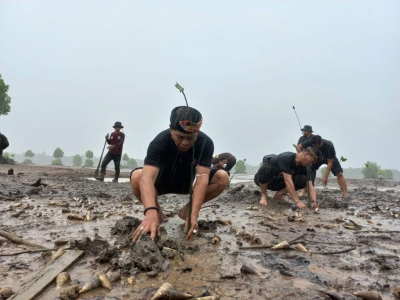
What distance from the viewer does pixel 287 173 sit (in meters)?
6.40

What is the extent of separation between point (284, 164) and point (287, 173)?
0.70 feet

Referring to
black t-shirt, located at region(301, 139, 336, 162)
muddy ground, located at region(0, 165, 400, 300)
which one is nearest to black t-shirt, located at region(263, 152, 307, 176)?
black t-shirt, located at region(301, 139, 336, 162)

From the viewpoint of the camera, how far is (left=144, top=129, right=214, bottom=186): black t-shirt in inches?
139

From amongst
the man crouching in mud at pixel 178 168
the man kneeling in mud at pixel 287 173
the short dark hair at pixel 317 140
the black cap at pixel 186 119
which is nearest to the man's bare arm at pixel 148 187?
the man crouching in mud at pixel 178 168

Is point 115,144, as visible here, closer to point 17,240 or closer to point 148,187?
point 148,187

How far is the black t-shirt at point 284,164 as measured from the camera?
21.4 ft

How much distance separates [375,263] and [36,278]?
2709 mm

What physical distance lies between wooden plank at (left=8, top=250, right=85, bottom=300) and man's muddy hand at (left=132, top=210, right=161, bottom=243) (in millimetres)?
500

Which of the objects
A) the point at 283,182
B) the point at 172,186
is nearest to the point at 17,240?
the point at 172,186

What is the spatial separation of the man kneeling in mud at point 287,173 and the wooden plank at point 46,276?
472 cm

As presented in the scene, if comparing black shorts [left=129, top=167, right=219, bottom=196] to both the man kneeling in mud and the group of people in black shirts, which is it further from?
the man kneeling in mud

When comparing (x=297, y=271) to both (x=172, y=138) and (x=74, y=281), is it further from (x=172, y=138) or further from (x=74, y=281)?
(x=172, y=138)

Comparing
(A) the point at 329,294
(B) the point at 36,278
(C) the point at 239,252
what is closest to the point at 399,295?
(A) the point at 329,294

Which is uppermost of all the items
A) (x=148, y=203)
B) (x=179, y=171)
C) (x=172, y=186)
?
(x=179, y=171)
